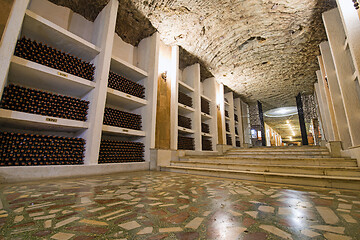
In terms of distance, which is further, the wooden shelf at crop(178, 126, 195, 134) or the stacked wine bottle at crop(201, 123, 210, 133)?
the stacked wine bottle at crop(201, 123, 210, 133)

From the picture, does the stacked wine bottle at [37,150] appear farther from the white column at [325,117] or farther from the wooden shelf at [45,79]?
the white column at [325,117]

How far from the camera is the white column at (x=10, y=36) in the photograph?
2678 millimetres

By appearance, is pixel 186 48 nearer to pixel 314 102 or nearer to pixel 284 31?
pixel 284 31

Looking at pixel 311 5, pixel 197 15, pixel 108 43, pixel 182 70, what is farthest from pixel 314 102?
pixel 108 43

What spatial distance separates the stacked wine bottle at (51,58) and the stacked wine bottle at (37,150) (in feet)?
5.29

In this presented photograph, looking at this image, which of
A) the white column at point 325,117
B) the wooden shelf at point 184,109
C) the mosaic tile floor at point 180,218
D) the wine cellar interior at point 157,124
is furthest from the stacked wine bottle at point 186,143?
the white column at point 325,117

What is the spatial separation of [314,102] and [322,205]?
11.7 m

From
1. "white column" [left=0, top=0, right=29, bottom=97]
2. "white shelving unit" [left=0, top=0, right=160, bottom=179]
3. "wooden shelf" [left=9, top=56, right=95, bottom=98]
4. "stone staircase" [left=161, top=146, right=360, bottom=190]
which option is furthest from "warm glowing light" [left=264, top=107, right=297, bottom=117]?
"white column" [left=0, top=0, right=29, bottom=97]

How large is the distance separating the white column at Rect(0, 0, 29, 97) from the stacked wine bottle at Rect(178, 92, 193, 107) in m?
4.96

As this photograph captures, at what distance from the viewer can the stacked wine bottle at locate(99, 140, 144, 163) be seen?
4.05 metres

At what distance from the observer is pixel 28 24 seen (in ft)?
11.0

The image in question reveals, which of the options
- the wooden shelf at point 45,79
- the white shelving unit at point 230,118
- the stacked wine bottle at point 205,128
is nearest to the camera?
the wooden shelf at point 45,79

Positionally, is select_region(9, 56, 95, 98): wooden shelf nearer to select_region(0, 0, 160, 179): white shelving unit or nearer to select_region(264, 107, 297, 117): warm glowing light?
select_region(0, 0, 160, 179): white shelving unit

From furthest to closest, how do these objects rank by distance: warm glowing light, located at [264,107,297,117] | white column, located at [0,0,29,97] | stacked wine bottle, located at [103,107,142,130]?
warm glowing light, located at [264,107,297,117], stacked wine bottle, located at [103,107,142,130], white column, located at [0,0,29,97]
